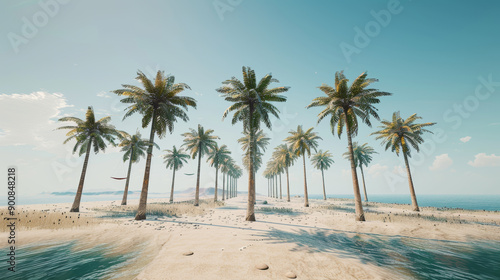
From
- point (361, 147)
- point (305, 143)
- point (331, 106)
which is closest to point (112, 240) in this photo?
point (331, 106)

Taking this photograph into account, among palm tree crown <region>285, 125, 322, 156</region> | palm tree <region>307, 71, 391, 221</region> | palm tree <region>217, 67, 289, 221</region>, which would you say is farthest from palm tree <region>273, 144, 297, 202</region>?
palm tree <region>217, 67, 289, 221</region>

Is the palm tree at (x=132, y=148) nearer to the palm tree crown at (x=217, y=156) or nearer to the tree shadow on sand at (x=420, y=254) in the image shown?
the palm tree crown at (x=217, y=156)

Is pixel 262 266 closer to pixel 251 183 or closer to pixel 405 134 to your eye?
pixel 251 183

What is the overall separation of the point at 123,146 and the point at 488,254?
38.9 m

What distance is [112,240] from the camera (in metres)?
9.00

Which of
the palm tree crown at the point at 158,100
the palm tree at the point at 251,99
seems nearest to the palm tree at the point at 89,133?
the palm tree crown at the point at 158,100

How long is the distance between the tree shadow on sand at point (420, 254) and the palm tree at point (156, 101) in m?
14.2

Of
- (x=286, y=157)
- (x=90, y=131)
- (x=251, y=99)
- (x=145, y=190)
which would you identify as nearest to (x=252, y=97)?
(x=251, y=99)

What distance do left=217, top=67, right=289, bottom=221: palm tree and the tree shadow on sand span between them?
27.3 feet

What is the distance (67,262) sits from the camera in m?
6.20

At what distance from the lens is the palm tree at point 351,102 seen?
55.6ft

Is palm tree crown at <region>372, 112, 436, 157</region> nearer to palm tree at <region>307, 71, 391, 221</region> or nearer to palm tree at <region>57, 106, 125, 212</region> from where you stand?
palm tree at <region>307, 71, 391, 221</region>

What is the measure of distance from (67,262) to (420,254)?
1427 cm

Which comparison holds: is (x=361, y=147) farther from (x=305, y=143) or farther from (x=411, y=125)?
(x=305, y=143)
